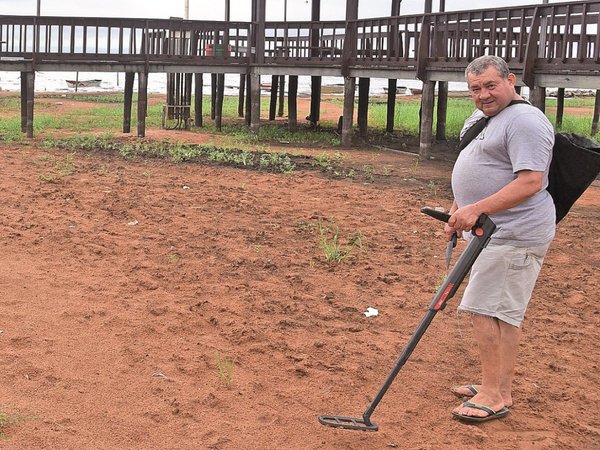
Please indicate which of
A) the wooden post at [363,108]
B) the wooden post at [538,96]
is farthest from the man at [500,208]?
the wooden post at [363,108]

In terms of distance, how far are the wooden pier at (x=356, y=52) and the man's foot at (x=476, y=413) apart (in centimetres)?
882

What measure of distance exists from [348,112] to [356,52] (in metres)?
1.41

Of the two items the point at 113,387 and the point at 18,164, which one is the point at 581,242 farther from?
the point at 18,164

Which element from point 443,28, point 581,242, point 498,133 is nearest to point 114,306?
point 498,133

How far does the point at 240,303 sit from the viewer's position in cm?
690

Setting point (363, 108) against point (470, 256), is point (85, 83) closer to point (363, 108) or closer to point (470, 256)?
point (363, 108)

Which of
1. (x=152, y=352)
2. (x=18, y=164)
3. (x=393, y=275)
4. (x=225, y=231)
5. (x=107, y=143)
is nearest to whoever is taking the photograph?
(x=152, y=352)

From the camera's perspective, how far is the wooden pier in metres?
13.9

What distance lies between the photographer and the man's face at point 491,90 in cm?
451

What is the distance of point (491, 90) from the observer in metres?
4.52

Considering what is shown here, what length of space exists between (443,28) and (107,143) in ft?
22.7

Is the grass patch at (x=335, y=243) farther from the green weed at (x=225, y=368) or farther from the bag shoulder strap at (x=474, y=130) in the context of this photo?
the bag shoulder strap at (x=474, y=130)

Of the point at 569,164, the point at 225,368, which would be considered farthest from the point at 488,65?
the point at 225,368

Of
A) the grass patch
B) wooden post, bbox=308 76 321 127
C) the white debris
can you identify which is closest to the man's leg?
the white debris
